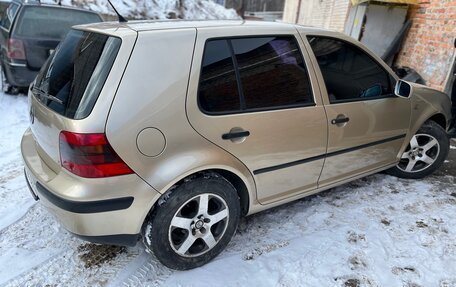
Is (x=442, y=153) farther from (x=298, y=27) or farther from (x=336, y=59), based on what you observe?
(x=298, y=27)

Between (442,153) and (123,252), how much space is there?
347 centimetres

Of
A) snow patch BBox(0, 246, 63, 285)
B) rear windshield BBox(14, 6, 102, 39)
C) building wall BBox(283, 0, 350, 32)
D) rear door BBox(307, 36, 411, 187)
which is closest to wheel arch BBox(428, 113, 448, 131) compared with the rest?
rear door BBox(307, 36, 411, 187)

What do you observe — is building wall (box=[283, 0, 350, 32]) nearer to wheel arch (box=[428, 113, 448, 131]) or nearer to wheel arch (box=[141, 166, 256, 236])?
wheel arch (box=[428, 113, 448, 131])

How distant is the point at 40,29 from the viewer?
5.90 meters

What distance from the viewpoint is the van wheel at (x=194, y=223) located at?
224 centimetres

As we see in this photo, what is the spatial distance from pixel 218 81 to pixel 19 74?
4.86 meters

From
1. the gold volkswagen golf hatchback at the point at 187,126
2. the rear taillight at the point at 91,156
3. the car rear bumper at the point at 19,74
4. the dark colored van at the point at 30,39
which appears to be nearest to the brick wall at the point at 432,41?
the gold volkswagen golf hatchback at the point at 187,126

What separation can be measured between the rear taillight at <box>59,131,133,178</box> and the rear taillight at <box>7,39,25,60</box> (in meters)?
4.53

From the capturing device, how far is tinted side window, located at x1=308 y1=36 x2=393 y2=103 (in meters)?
2.87

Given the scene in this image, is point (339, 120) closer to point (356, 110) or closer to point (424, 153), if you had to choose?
point (356, 110)

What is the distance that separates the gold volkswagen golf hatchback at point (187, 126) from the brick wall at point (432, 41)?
399 centimetres

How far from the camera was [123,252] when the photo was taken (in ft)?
8.60

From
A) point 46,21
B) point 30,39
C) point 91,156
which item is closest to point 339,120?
point 91,156

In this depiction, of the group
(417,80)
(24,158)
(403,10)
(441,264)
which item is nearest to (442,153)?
(441,264)
